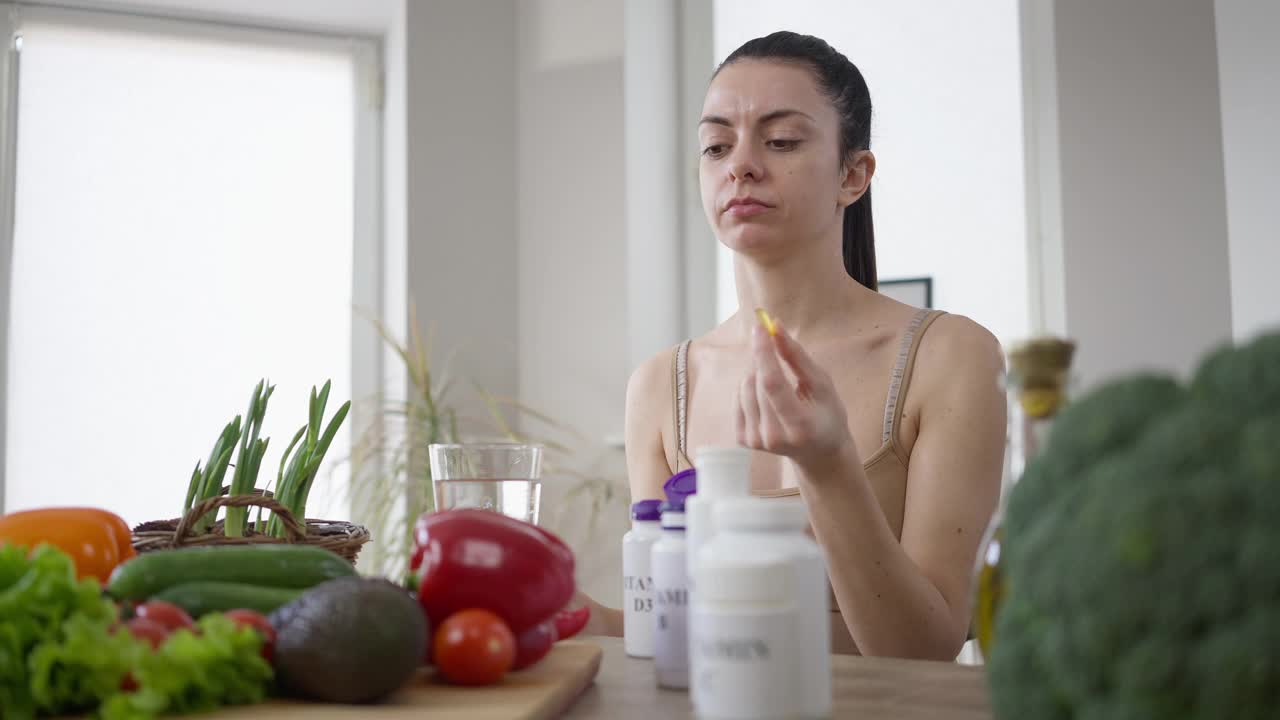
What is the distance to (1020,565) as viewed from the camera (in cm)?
51

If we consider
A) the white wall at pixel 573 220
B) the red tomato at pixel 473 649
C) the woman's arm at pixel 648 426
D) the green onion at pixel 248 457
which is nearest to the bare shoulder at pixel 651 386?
the woman's arm at pixel 648 426

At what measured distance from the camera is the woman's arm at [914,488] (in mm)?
911

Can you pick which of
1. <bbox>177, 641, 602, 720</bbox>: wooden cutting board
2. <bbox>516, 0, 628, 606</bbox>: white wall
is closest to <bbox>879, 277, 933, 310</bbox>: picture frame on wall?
<bbox>516, 0, 628, 606</bbox>: white wall

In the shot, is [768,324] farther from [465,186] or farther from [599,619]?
[465,186]

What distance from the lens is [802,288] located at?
162cm

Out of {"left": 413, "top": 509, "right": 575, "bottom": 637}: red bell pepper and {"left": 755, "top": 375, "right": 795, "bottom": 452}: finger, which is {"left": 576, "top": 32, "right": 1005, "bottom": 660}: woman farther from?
{"left": 413, "top": 509, "right": 575, "bottom": 637}: red bell pepper

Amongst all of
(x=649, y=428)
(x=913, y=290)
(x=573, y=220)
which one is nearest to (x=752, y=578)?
(x=649, y=428)

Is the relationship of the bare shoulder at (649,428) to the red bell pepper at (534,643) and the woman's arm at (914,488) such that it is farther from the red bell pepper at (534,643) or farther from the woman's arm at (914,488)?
the red bell pepper at (534,643)

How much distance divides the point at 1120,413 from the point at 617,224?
116 inches

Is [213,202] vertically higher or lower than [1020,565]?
higher

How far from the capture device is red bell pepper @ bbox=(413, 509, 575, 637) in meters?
0.77

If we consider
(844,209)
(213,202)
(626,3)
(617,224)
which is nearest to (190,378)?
(213,202)

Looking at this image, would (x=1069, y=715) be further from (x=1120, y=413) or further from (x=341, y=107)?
(x=341, y=107)

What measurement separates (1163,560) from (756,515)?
201 millimetres
